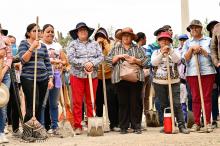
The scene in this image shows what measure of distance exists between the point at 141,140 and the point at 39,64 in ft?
7.18

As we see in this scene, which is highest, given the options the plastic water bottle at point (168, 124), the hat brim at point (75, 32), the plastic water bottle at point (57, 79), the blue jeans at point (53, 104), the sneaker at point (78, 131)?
the hat brim at point (75, 32)

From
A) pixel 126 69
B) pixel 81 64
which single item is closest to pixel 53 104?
pixel 81 64

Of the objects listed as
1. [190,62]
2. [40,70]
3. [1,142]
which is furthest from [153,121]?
[1,142]

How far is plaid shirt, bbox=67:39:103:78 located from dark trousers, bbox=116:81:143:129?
57 cm

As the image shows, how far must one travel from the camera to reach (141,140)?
7.02 metres

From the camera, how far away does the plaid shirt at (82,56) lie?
8.36 meters

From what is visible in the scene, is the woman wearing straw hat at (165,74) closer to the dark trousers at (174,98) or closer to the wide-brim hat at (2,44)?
the dark trousers at (174,98)

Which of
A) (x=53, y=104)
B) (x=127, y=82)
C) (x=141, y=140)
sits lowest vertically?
(x=141, y=140)

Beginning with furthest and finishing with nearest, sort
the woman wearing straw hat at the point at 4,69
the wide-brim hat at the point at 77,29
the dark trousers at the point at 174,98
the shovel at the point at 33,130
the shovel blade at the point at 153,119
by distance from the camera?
the shovel blade at the point at 153,119
the wide-brim hat at the point at 77,29
the dark trousers at the point at 174,98
the shovel at the point at 33,130
the woman wearing straw hat at the point at 4,69

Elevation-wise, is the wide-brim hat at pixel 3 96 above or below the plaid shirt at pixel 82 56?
below

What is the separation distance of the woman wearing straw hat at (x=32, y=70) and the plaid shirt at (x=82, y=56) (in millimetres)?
535

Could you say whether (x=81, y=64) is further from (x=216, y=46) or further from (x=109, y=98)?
(x=216, y=46)

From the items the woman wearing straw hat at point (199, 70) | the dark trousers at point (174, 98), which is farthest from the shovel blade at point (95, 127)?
the woman wearing straw hat at point (199, 70)

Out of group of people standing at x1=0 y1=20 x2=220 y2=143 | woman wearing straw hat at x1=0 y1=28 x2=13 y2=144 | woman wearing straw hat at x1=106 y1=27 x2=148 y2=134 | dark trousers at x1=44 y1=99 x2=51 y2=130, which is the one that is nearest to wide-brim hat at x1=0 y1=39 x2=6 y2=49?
woman wearing straw hat at x1=0 y1=28 x2=13 y2=144
